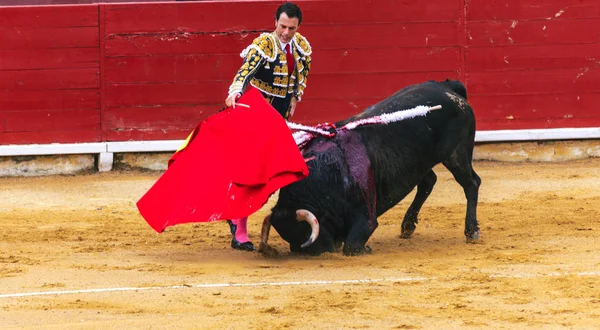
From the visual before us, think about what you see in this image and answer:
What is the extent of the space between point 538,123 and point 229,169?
4094 millimetres

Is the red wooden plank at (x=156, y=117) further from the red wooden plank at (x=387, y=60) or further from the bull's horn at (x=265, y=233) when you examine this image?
the bull's horn at (x=265, y=233)

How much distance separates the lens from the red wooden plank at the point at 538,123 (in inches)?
338

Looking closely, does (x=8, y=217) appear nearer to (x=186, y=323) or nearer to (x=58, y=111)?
(x=58, y=111)

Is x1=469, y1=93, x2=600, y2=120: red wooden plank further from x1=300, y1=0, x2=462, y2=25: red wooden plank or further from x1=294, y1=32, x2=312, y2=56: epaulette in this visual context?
x1=294, y1=32, x2=312, y2=56: epaulette

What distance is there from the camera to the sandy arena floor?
3920 mm

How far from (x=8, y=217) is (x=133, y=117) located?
1.91 m

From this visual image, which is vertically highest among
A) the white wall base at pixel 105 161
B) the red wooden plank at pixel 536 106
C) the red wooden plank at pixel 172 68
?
the red wooden plank at pixel 172 68

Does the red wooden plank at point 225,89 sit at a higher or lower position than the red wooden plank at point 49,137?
higher

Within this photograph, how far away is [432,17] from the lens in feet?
27.8

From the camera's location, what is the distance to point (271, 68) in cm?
534

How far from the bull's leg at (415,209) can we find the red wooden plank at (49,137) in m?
3.13

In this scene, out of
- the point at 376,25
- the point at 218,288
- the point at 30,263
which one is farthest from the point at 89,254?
the point at 376,25

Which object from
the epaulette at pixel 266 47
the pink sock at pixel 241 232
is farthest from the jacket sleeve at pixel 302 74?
the pink sock at pixel 241 232

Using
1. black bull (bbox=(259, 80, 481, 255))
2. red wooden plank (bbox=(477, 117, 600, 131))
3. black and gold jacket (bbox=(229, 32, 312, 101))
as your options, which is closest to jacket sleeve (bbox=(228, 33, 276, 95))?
black and gold jacket (bbox=(229, 32, 312, 101))
